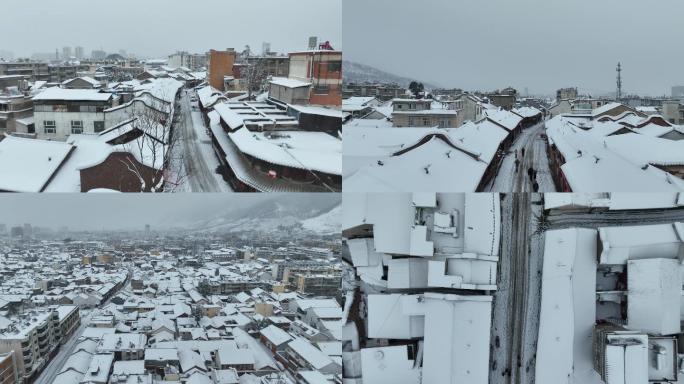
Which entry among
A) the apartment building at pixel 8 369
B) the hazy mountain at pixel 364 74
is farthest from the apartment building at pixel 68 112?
the hazy mountain at pixel 364 74

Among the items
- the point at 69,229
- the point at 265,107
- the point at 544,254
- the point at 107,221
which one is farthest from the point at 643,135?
the point at 69,229

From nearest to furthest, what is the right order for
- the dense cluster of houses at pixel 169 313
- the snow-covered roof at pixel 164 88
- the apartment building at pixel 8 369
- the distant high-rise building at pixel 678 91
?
the apartment building at pixel 8 369 → the dense cluster of houses at pixel 169 313 → the snow-covered roof at pixel 164 88 → the distant high-rise building at pixel 678 91

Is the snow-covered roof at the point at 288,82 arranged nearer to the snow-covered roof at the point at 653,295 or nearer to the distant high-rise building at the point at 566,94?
Answer: the distant high-rise building at the point at 566,94

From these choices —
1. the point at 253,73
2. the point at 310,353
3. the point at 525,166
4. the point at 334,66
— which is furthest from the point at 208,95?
the point at 525,166

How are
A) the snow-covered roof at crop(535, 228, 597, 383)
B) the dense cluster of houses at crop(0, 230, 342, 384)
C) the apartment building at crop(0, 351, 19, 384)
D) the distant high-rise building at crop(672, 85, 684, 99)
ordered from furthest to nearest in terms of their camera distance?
the distant high-rise building at crop(672, 85, 684, 99) → the snow-covered roof at crop(535, 228, 597, 383) → the dense cluster of houses at crop(0, 230, 342, 384) → the apartment building at crop(0, 351, 19, 384)

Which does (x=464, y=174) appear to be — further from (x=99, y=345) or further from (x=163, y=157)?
(x=99, y=345)

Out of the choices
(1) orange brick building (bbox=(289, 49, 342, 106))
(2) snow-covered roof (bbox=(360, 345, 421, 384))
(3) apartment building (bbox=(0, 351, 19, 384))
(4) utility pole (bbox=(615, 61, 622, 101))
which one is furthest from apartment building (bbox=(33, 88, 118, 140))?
(4) utility pole (bbox=(615, 61, 622, 101))

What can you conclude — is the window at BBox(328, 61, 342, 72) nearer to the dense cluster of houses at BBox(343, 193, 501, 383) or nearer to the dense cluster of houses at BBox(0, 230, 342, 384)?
the dense cluster of houses at BBox(343, 193, 501, 383)

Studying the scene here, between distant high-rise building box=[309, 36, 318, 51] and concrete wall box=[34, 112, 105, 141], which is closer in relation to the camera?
concrete wall box=[34, 112, 105, 141]
